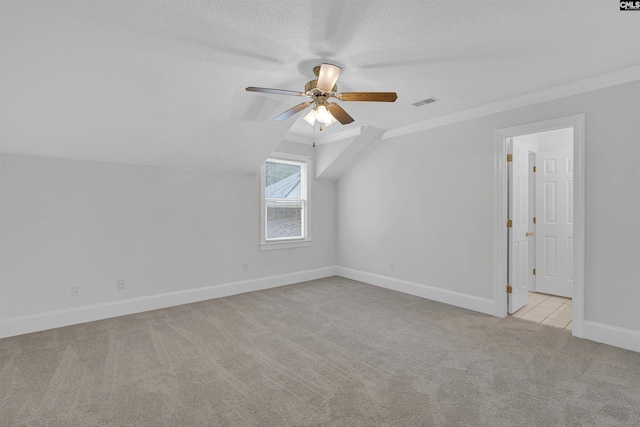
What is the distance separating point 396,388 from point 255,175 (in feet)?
12.1

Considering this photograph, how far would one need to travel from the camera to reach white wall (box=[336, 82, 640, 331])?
112 inches

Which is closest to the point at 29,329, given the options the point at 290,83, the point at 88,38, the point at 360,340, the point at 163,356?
A: the point at 163,356

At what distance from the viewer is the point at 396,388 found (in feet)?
7.37

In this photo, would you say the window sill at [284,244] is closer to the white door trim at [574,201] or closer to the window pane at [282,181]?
the window pane at [282,181]

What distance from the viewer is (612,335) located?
2.90 metres

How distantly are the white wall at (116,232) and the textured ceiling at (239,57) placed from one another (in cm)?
33

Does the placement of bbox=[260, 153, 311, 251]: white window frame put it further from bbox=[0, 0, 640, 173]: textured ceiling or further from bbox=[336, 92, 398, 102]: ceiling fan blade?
bbox=[336, 92, 398, 102]: ceiling fan blade

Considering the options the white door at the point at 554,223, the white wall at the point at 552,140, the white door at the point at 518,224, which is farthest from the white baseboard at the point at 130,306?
the white wall at the point at 552,140

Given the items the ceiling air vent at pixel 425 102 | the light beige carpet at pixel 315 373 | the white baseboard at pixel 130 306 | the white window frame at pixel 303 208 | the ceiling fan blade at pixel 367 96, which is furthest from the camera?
the white window frame at pixel 303 208

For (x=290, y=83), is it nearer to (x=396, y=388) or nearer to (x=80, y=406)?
(x=396, y=388)

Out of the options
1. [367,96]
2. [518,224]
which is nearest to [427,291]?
[518,224]

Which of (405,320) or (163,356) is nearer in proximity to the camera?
(163,356)

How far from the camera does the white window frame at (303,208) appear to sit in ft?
16.7

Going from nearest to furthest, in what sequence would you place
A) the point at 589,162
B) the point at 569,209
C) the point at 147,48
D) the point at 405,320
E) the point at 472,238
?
the point at 147,48, the point at 589,162, the point at 405,320, the point at 472,238, the point at 569,209
